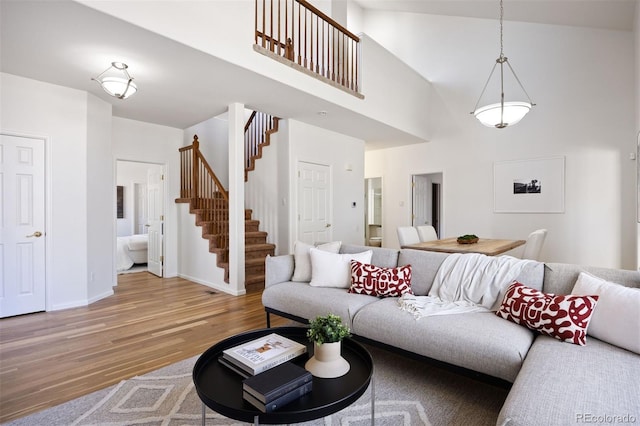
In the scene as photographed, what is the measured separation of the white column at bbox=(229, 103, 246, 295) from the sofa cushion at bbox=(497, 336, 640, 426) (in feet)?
11.5

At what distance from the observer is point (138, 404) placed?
1.92 metres

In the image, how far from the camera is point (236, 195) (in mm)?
4359

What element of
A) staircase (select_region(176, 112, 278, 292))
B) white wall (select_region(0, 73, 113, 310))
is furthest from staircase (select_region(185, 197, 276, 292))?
white wall (select_region(0, 73, 113, 310))

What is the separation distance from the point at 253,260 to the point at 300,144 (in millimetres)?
2005

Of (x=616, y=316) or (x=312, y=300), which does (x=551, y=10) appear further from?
(x=312, y=300)

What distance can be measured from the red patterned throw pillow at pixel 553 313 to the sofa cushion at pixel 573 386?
85 mm

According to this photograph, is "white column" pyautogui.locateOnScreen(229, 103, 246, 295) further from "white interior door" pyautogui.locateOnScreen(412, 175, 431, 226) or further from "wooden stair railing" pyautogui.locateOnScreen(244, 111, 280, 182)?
"white interior door" pyautogui.locateOnScreen(412, 175, 431, 226)

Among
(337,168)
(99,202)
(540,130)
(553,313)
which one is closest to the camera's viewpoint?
(553,313)

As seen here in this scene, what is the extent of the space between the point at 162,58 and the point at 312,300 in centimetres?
260

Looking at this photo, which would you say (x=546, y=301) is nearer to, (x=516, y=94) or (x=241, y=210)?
(x=241, y=210)

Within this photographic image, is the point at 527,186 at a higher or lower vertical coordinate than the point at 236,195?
higher

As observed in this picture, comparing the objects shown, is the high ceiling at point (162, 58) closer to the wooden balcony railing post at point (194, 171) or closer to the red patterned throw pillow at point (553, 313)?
the wooden balcony railing post at point (194, 171)

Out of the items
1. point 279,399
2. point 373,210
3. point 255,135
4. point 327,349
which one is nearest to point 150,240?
point 255,135

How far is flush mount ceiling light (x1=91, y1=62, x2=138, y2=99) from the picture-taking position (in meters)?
3.20
